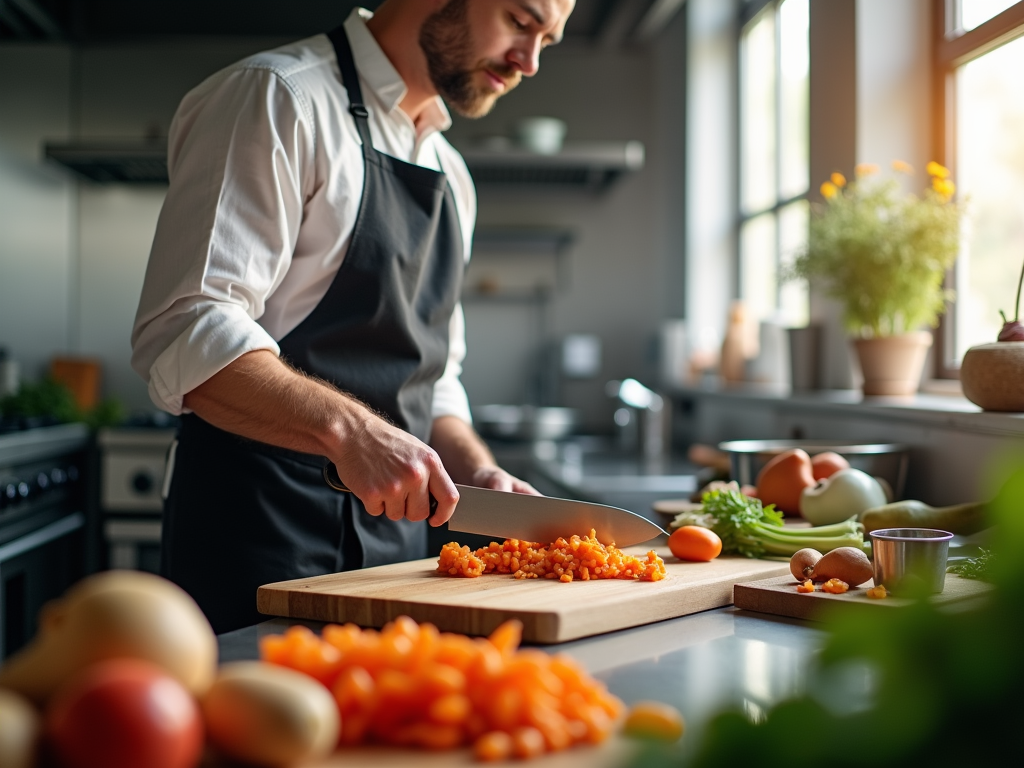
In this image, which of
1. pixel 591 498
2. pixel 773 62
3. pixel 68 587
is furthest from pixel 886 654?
pixel 773 62

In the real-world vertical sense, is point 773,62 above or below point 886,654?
above

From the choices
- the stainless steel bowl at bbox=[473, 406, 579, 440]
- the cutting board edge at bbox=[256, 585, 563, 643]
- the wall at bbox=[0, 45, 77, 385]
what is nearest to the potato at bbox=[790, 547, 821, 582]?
the cutting board edge at bbox=[256, 585, 563, 643]

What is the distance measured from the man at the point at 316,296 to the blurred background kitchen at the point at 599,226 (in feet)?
2.55

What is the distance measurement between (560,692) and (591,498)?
5.19ft

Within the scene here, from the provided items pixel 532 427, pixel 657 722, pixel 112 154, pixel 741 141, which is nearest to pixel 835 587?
pixel 657 722

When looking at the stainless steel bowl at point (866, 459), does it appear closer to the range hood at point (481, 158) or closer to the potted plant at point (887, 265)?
the potted plant at point (887, 265)

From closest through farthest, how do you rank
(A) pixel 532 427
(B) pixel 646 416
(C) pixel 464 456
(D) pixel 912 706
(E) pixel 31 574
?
(D) pixel 912 706 < (C) pixel 464 456 < (E) pixel 31 574 < (B) pixel 646 416 < (A) pixel 532 427

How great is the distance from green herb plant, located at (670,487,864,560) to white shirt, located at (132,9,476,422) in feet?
2.19

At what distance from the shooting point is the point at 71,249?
4.16m

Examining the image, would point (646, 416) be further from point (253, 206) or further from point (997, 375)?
point (253, 206)

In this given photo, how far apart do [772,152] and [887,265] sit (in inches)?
66.3

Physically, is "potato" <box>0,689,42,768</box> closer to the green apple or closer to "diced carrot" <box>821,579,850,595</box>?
"diced carrot" <box>821,579,850,595</box>

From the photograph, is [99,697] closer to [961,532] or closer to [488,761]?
[488,761]

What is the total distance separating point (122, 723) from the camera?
0.50 meters
